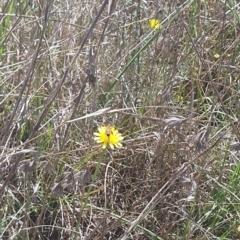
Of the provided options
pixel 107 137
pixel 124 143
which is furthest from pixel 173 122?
pixel 124 143

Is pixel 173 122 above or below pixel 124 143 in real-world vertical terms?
above

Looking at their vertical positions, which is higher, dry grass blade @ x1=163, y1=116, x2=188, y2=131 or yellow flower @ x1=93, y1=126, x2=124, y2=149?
dry grass blade @ x1=163, y1=116, x2=188, y2=131

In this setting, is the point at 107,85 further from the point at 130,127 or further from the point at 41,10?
the point at 41,10

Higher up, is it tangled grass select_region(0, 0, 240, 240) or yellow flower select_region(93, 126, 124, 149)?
yellow flower select_region(93, 126, 124, 149)

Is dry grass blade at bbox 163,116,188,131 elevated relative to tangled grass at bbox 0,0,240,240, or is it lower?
elevated

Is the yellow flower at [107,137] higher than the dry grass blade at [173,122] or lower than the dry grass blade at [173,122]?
lower

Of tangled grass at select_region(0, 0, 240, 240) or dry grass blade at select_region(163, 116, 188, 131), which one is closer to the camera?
dry grass blade at select_region(163, 116, 188, 131)

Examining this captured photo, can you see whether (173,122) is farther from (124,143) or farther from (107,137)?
(124,143)

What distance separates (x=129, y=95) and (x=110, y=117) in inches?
3.4

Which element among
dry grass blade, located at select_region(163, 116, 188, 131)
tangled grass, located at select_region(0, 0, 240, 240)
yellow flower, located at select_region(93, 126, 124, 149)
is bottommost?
tangled grass, located at select_region(0, 0, 240, 240)

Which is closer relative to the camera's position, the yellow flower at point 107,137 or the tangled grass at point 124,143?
the yellow flower at point 107,137

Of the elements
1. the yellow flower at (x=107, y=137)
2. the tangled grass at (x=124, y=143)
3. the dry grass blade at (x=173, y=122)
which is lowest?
the tangled grass at (x=124, y=143)

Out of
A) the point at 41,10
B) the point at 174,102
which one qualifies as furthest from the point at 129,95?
the point at 41,10

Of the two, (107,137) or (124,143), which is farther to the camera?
(124,143)
